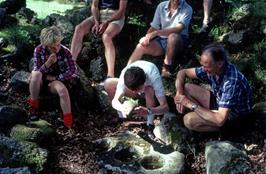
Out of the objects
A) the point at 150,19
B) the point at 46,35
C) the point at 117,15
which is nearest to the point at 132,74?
the point at 46,35

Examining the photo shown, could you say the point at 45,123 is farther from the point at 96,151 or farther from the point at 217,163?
the point at 217,163

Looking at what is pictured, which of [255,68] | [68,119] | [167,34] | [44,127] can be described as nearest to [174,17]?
[167,34]

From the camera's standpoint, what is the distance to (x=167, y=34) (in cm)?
736

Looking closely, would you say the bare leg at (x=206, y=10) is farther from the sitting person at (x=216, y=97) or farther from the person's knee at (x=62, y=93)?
the person's knee at (x=62, y=93)

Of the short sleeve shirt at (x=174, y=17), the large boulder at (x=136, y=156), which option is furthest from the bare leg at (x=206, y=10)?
the large boulder at (x=136, y=156)

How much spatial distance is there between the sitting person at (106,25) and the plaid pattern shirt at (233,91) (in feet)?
6.89

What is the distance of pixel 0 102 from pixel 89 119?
147 cm

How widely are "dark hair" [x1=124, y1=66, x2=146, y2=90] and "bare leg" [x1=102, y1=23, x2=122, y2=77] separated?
1.52 metres

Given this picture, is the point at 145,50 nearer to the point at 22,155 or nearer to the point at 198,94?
the point at 198,94

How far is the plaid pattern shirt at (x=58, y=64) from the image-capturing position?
6.71 metres

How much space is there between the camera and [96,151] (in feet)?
20.6

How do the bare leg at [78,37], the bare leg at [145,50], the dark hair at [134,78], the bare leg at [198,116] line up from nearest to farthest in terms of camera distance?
the dark hair at [134,78], the bare leg at [198,116], the bare leg at [145,50], the bare leg at [78,37]

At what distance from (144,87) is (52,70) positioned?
1492 millimetres

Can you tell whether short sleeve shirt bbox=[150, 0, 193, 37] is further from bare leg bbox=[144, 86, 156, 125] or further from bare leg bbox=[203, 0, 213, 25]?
bare leg bbox=[144, 86, 156, 125]
